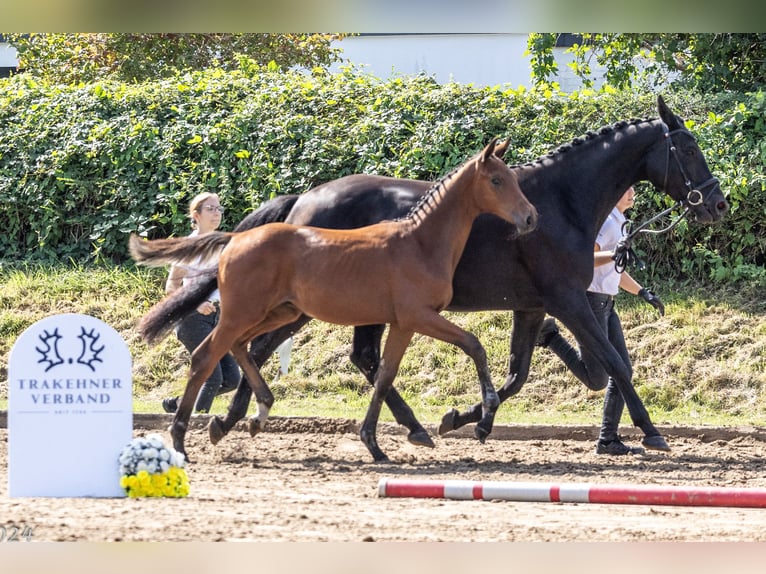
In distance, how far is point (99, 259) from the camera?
14.4 meters

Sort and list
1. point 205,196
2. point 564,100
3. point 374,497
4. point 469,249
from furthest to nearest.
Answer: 1. point 564,100
2. point 205,196
3. point 469,249
4. point 374,497

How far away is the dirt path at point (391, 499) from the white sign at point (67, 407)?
0.61 ft

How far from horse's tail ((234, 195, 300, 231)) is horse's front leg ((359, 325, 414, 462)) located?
5.64ft

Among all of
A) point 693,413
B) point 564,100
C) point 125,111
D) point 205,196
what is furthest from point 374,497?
point 125,111

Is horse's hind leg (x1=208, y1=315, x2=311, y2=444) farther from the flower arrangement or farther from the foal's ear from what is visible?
the flower arrangement

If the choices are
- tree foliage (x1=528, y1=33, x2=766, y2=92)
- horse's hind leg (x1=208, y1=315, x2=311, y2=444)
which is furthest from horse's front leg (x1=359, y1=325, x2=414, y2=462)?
tree foliage (x1=528, y1=33, x2=766, y2=92)

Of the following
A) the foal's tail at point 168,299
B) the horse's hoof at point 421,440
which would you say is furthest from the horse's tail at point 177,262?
the horse's hoof at point 421,440

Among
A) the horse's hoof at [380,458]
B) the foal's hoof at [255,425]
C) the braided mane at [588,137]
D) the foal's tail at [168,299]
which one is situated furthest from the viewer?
the braided mane at [588,137]

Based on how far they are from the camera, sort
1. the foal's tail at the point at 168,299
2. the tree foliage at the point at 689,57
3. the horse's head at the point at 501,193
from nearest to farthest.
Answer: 1. the horse's head at the point at 501,193
2. the foal's tail at the point at 168,299
3. the tree foliage at the point at 689,57

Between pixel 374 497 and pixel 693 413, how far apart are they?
207 inches

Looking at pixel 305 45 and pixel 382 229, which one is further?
pixel 305 45

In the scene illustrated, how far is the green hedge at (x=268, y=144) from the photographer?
42.1 feet

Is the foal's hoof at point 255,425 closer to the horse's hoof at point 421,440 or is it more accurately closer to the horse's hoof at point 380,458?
the horse's hoof at point 380,458

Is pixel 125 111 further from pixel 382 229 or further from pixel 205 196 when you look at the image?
pixel 382 229
